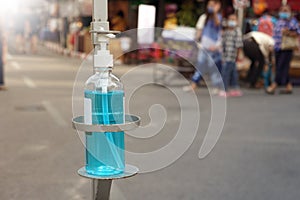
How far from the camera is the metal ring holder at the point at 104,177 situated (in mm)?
2570

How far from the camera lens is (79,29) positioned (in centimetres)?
2517

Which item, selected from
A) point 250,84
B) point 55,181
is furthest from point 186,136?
point 250,84

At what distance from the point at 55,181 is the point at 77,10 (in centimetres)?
2116

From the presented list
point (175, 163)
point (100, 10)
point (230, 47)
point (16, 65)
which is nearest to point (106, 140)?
point (100, 10)

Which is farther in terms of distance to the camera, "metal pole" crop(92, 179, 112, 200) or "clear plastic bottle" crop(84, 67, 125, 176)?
"metal pole" crop(92, 179, 112, 200)

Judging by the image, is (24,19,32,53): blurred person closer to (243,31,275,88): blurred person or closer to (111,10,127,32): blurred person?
(111,10,127,32): blurred person

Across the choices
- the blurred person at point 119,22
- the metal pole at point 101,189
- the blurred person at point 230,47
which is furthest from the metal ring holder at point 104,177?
the blurred person at point 119,22

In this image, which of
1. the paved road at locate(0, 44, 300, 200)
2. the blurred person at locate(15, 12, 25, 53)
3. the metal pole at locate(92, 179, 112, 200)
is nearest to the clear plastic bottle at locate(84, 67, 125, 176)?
the metal pole at locate(92, 179, 112, 200)

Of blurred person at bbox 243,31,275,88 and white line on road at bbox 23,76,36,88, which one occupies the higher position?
blurred person at bbox 243,31,275,88

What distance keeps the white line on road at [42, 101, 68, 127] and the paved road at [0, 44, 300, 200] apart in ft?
0.05

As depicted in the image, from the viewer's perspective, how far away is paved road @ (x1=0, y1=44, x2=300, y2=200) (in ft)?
16.3

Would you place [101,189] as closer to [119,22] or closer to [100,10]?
[100,10]

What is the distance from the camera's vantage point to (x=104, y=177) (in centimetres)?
265

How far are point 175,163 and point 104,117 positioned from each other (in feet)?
11.3
